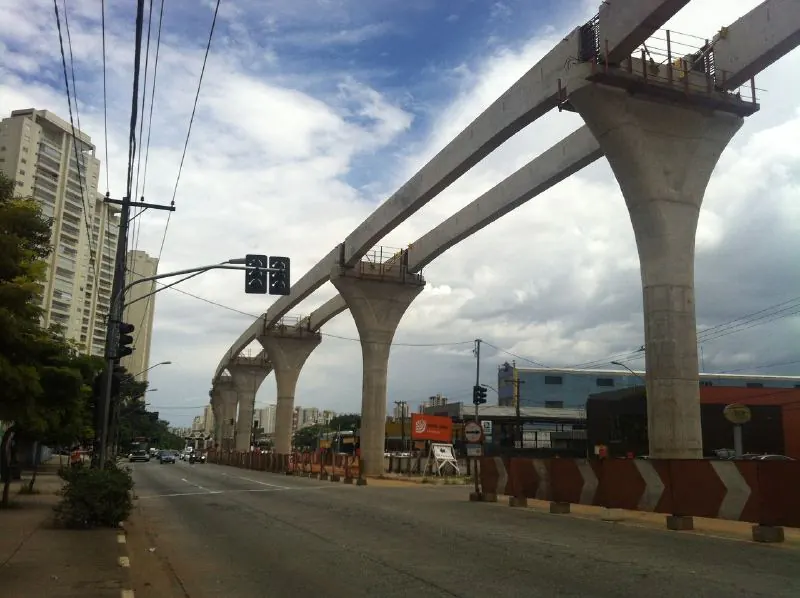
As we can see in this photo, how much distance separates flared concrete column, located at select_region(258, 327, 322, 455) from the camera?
209 feet

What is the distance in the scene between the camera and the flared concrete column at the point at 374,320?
41.0 metres

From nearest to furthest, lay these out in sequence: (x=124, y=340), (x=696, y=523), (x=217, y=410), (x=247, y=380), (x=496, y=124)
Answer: (x=696, y=523), (x=124, y=340), (x=496, y=124), (x=247, y=380), (x=217, y=410)

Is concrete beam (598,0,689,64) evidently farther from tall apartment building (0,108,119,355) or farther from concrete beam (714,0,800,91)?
tall apartment building (0,108,119,355)

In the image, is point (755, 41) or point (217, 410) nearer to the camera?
point (755, 41)

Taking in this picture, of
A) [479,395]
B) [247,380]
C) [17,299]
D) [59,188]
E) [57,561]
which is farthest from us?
[247,380]

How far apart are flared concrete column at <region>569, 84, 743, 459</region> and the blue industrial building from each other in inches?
3032

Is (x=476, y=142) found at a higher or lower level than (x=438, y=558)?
higher

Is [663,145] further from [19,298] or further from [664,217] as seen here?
[19,298]

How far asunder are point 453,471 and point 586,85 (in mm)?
29059

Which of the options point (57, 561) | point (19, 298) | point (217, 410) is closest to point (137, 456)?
point (217, 410)

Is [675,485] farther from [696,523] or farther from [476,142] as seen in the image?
[476,142]

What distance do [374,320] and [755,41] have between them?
26.8m

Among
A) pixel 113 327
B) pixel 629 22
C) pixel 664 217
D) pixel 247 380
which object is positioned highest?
pixel 629 22

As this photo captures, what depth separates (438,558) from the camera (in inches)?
396
